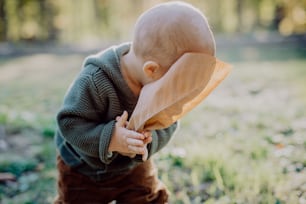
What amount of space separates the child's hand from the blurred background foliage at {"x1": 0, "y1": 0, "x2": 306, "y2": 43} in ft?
24.5

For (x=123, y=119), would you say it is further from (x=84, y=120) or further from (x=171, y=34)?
(x=171, y=34)

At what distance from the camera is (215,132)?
3330 millimetres

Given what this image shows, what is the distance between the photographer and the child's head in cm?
157

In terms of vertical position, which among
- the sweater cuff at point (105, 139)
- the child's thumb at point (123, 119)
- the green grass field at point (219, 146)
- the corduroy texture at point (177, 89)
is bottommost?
the green grass field at point (219, 146)

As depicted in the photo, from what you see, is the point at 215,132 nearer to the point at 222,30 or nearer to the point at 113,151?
the point at 113,151

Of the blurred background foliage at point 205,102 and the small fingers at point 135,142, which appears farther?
the blurred background foliage at point 205,102

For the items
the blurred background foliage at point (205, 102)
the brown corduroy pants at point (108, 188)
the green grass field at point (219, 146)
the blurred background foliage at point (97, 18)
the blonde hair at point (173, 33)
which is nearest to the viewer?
the blonde hair at point (173, 33)

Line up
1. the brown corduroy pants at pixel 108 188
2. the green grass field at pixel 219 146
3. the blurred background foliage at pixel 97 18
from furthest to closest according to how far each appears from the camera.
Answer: the blurred background foliage at pixel 97 18
the green grass field at pixel 219 146
the brown corduroy pants at pixel 108 188

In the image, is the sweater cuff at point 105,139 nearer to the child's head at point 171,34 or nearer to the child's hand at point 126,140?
the child's hand at point 126,140

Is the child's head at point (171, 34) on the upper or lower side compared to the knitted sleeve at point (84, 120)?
upper

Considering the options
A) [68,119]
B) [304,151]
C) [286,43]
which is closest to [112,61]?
[68,119]

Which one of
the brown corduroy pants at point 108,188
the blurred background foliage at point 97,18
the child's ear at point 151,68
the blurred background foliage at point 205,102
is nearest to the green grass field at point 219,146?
the blurred background foliage at point 205,102

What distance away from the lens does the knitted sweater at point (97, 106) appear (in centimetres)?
178

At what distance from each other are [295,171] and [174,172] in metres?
0.66
